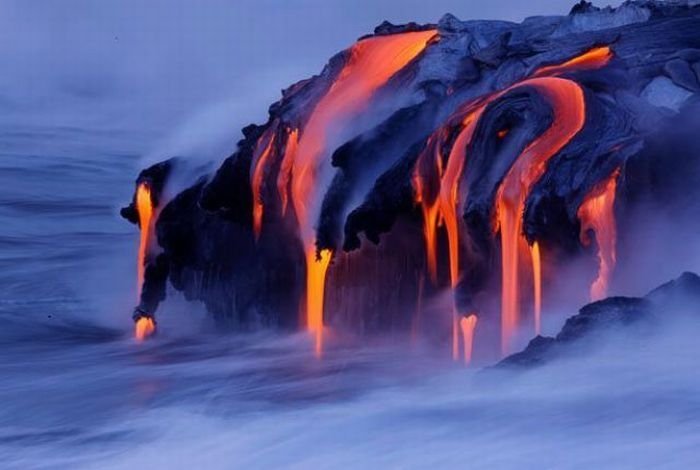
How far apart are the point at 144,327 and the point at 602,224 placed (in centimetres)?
538

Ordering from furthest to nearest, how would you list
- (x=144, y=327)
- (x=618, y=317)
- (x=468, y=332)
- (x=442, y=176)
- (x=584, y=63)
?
(x=144, y=327)
(x=584, y=63)
(x=442, y=176)
(x=468, y=332)
(x=618, y=317)

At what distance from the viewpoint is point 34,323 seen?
14492 mm

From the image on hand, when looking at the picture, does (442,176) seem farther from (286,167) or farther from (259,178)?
(259,178)

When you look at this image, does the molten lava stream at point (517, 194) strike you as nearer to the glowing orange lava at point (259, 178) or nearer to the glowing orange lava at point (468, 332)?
the glowing orange lava at point (468, 332)

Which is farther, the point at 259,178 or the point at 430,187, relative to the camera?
the point at 259,178

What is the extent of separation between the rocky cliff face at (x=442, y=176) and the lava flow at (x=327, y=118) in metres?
0.02

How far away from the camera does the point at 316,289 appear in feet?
36.8

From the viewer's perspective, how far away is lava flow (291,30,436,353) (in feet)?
37.0

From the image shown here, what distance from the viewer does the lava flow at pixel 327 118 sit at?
1127 centimetres

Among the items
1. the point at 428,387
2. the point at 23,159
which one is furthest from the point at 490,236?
the point at 23,159

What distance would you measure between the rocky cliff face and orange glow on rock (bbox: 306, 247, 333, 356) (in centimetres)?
2

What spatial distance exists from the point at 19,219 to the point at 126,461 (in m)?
19.4

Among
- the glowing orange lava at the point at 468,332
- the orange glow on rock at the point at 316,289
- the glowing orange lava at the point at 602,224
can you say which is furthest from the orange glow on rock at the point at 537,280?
the orange glow on rock at the point at 316,289

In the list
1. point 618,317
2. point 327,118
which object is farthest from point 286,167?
point 618,317
